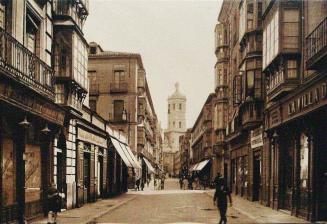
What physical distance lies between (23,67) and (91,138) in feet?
44.9

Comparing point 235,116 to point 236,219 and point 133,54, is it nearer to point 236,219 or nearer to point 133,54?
point 236,219

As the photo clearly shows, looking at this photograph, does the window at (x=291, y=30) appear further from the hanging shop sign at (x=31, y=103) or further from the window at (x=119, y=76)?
the window at (x=119, y=76)

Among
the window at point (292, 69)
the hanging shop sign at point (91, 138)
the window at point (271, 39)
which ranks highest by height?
the window at point (271, 39)

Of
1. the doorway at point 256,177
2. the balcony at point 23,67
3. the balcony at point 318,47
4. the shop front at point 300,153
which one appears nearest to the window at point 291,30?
the shop front at point 300,153

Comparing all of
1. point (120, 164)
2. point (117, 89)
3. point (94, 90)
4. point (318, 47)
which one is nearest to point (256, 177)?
point (120, 164)

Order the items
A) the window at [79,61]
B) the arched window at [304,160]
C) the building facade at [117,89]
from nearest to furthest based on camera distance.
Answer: the arched window at [304,160], the window at [79,61], the building facade at [117,89]

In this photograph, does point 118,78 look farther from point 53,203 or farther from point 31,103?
point 53,203

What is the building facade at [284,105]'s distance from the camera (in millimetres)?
19562

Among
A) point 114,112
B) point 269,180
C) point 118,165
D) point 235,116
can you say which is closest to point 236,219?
point 269,180

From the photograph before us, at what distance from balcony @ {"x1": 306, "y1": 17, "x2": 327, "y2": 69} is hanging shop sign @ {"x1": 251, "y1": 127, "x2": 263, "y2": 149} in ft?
36.1

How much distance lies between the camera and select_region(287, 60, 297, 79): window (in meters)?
23.1

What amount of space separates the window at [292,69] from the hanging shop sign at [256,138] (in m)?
7.26

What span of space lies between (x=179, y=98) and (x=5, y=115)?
17806 centimetres

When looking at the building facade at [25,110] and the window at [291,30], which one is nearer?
the building facade at [25,110]
